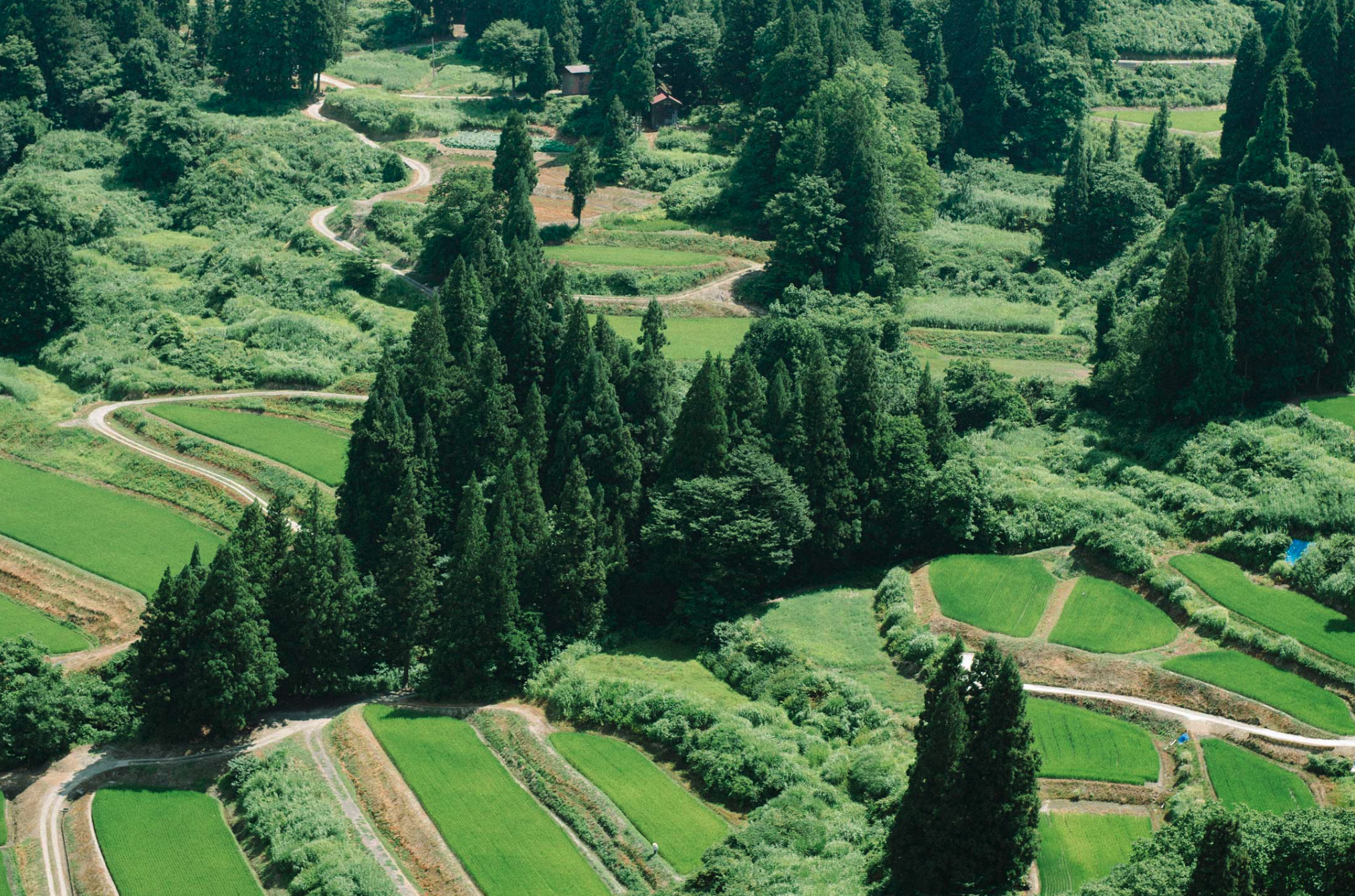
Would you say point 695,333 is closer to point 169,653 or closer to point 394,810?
point 169,653

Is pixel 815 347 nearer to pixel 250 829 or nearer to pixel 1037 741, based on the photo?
pixel 1037 741

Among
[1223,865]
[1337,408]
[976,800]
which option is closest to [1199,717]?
[976,800]

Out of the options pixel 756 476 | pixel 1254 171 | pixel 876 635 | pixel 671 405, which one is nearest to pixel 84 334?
pixel 671 405

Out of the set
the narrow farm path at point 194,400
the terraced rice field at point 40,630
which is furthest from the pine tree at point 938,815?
the narrow farm path at point 194,400

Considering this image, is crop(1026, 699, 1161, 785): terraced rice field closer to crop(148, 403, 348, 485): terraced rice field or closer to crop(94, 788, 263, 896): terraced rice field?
crop(94, 788, 263, 896): terraced rice field

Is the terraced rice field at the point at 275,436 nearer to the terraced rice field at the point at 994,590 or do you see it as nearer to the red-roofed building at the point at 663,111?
the terraced rice field at the point at 994,590

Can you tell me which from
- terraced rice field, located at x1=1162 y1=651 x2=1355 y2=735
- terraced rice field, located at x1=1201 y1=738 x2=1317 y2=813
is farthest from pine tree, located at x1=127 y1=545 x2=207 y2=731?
terraced rice field, located at x1=1201 y1=738 x2=1317 y2=813
